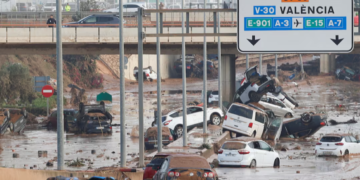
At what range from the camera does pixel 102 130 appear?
42.9 m

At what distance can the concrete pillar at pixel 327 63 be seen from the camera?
3765 inches

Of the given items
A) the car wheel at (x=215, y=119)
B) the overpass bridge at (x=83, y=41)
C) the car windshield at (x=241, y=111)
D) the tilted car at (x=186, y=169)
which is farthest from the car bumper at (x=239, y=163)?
Result: the overpass bridge at (x=83, y=41)

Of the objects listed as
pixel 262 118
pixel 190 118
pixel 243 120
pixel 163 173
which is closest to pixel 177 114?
pixel 190 118

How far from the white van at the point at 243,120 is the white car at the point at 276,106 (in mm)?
9457

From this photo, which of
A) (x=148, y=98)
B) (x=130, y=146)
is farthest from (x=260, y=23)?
(x=148, y=98)

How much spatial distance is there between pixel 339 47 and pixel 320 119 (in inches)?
725

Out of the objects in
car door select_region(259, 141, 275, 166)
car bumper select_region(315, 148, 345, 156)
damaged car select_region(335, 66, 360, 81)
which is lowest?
car bumper select_region(315, 148, 345, 156)

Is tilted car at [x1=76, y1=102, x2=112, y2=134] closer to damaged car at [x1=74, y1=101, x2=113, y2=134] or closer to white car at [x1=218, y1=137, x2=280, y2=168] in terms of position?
damaged car at [x1=74, y1=101, x2=113, y2=134]

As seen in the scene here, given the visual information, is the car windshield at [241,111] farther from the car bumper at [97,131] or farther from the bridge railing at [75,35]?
the car bumper at [97,131]

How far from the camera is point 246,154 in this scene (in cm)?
2622

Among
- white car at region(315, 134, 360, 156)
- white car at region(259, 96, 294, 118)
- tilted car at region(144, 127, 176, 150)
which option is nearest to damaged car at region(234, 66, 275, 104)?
white car at region(259, 96, 294, 118)

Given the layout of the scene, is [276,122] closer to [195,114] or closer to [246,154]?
[195,114]

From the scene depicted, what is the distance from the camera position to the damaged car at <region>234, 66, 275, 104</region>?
143 feet

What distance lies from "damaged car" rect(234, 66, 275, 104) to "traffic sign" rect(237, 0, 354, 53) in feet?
74.9
